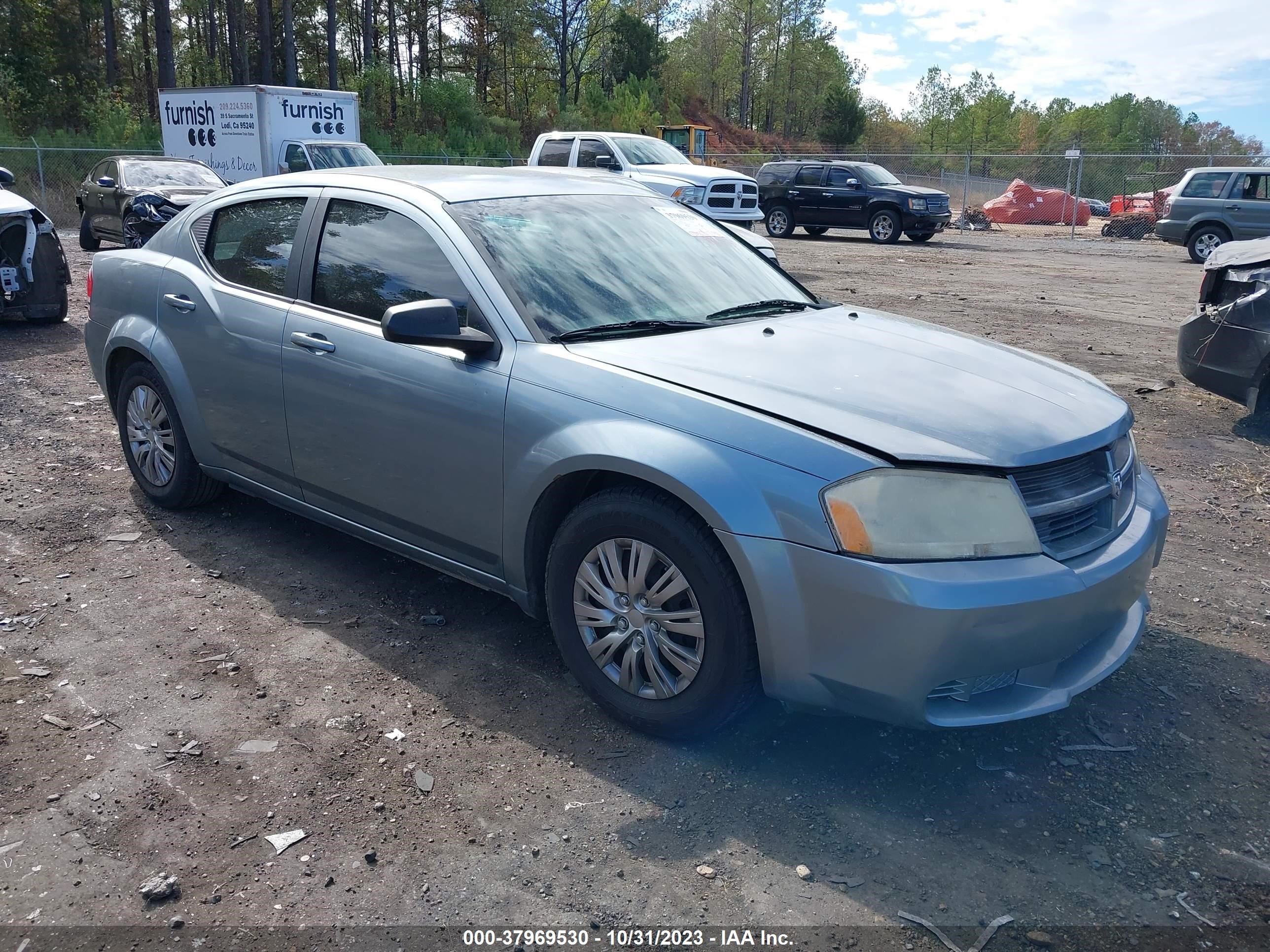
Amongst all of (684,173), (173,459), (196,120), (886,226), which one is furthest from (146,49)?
(173,459)

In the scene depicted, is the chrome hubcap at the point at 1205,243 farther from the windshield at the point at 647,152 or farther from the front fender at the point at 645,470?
the front fender at the point at 645,470

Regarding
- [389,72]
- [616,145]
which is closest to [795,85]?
[389,72]

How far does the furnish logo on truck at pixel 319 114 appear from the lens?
21438 millimetres

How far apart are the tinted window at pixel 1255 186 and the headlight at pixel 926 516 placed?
20442 millimetres

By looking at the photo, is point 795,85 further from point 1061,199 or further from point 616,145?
point 616,145

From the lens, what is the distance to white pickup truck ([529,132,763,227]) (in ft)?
58.0

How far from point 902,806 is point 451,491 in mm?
1830

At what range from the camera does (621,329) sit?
11.7ft

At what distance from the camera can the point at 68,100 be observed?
127 feet

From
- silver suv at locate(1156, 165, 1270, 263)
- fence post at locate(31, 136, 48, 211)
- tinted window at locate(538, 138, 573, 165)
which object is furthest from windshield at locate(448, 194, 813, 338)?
fence post at locate(31, 136, 48, 211)

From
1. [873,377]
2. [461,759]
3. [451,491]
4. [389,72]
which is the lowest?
[461,759]

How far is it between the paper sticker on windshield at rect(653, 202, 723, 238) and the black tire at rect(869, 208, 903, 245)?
20.8 metres

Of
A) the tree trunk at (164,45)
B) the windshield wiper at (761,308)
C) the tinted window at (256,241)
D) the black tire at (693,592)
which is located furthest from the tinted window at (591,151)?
the tree trunk at (164,45)

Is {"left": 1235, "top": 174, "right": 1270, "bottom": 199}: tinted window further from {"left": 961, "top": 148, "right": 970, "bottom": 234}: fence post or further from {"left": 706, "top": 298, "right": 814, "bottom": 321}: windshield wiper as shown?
Result: {"left": 706, "top": 298, "right": 814, "bottom": 321}: windshield wiper
